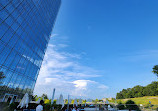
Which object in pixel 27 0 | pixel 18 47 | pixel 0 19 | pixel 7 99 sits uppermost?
pixel 27 0

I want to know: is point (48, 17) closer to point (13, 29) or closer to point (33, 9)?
point (33, 9)

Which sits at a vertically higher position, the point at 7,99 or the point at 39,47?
the point at 39,47

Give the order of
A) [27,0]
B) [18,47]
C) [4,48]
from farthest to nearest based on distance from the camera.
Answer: [27,0]
[18,47]
[4,48]

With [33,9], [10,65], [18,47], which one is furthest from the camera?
[33,9]

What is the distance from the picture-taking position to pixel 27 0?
27250 millimetres

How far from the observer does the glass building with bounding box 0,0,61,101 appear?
1977 cm

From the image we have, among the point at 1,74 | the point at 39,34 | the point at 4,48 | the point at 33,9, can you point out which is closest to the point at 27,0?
the point at 33,9

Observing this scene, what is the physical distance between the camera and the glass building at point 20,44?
19766mm

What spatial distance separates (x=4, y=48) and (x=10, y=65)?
13.9 feet

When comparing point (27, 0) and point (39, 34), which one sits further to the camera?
point (39, 34)

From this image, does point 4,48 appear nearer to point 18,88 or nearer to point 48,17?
point 18,88

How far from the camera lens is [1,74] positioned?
1897cm

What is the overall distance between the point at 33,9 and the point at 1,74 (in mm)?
22168

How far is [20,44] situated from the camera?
24641mm
